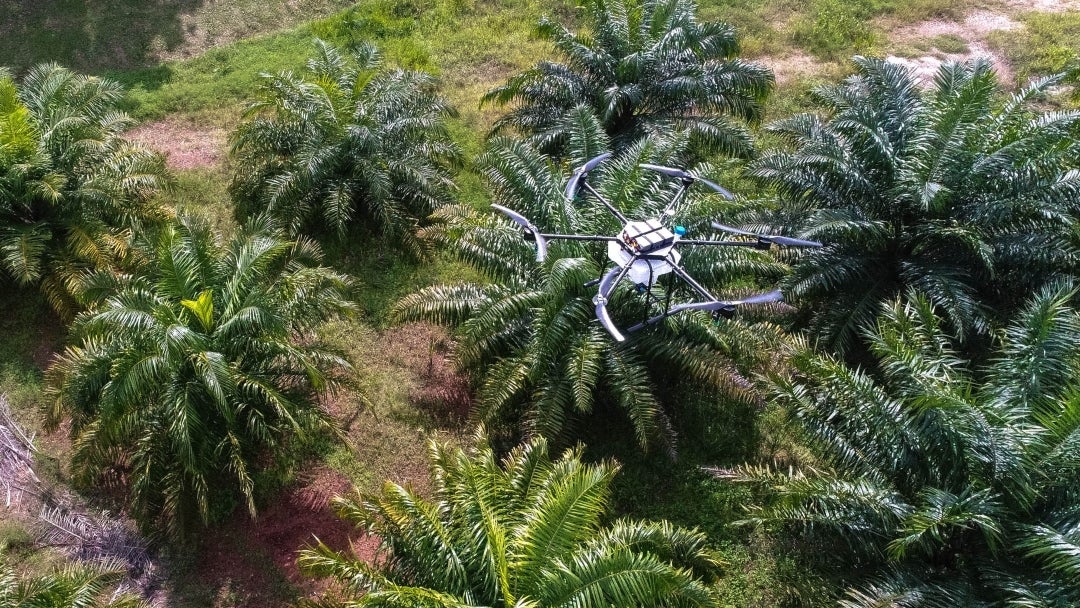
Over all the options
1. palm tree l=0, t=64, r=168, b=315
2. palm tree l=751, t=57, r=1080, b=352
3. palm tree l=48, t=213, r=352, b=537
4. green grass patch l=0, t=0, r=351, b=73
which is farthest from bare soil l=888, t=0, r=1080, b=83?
palm tree l=0, t=64, r=168, b=315

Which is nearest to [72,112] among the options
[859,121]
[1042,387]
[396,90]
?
[396,90]

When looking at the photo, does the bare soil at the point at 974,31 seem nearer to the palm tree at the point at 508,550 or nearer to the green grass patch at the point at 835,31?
the green grass patch at the point at 835,31

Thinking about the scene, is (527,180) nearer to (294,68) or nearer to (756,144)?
(756,144)

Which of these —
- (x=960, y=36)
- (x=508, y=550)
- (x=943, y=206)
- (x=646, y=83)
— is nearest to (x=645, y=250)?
(x=508, y=550)

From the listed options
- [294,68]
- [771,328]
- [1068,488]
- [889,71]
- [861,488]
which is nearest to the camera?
[1068,488]

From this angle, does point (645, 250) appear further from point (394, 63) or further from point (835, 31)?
point (835, 31)

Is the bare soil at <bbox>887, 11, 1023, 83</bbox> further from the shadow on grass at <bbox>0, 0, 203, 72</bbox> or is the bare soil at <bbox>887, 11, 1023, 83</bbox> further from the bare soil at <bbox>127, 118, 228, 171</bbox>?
the shadow on grass at <bbox>0, 0, 203, 72</bbox>
